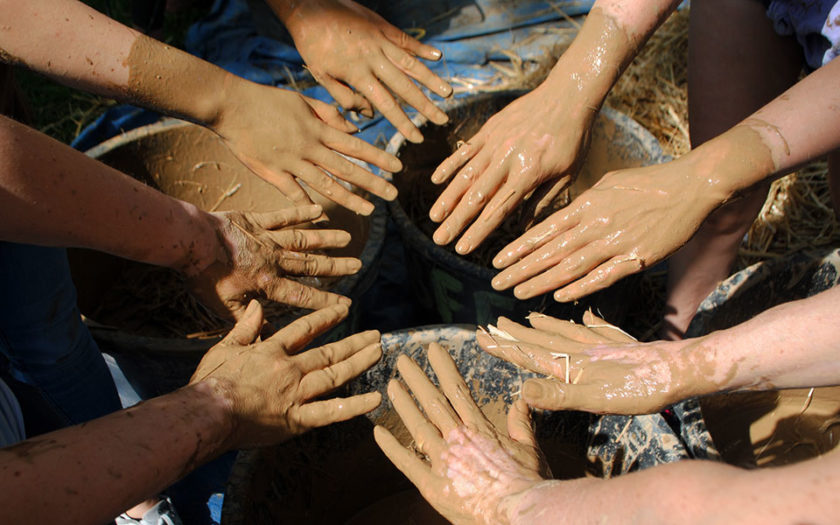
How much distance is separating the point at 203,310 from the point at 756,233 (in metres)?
2.57

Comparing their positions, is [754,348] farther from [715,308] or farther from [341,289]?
[341,289]

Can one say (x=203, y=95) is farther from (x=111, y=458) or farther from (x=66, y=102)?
(x=66, y=102)

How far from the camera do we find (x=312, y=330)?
70.3 inches

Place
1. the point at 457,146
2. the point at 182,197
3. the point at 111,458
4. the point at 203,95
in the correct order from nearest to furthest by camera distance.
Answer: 1. the point at 111,458
2. the point at 203,95
3. the point at 182,197
4. the point at 457,146

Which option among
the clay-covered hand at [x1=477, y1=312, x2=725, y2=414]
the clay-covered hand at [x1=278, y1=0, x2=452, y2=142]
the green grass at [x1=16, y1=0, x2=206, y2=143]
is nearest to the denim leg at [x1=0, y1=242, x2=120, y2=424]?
the clay-covered hand at [x1=278, y1=0, x2=452, y2=142]

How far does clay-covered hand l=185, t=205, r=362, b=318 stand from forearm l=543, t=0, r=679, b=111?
96 cm

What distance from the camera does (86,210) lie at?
5.18ft

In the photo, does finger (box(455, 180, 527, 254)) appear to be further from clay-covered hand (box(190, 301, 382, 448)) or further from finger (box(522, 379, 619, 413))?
finger (box(522, 379, 619, 413))

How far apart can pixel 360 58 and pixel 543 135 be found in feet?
2.39

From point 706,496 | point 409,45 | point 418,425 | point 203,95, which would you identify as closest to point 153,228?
point 203,95

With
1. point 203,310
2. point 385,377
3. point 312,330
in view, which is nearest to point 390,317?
point 203,310

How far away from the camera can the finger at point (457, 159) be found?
2.20 m

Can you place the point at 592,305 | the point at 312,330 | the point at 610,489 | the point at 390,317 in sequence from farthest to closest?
the point at 390,317 < the point at 592,305 < the point at 312,330 < the point at 610,489

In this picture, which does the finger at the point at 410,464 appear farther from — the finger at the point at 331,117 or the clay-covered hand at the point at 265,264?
the finger at the point at 331,117
